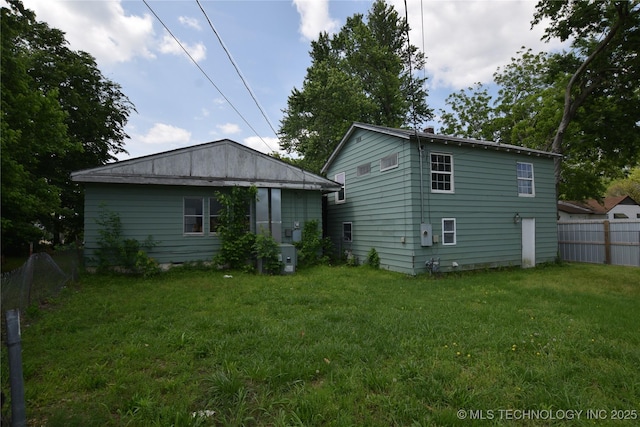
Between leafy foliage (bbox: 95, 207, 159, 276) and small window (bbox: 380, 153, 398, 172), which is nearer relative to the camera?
leafy foliage (bbox: 95, 207, 159, 276)

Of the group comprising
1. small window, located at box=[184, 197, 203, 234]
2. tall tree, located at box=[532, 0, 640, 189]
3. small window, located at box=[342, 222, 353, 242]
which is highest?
tall tree, located at box=[532, 0, 640, 189]

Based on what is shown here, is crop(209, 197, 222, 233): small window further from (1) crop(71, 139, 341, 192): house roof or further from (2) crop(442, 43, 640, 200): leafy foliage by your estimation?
(2) crop(442, 43, 640, 200): leafy foliage

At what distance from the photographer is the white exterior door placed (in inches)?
445

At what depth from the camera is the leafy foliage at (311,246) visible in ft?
36.3

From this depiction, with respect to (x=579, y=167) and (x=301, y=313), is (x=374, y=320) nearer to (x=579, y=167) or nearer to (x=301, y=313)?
(x=301, y=313)

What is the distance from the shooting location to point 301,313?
5.29 m

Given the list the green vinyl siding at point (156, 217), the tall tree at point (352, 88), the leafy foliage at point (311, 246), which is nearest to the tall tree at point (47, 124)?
the green vinyl siding at point (156, 217)

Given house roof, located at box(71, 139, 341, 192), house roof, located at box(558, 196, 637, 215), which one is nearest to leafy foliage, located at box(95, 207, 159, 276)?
house roof, located at box(71, 139, 341, 192)

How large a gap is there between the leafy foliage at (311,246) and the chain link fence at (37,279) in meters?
6.58

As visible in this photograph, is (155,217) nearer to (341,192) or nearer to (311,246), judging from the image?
(311,246)

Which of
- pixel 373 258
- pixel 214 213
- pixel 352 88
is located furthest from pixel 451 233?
pixel 352 88

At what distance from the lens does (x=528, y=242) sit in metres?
11.4

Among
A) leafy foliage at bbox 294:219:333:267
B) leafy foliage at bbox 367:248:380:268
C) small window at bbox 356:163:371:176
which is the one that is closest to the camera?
leafy foliage at bbox 367:248:380:268

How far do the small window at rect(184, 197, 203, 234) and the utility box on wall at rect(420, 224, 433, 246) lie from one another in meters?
7.43
